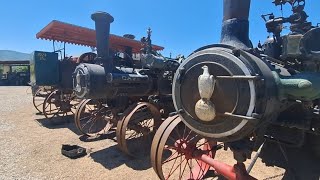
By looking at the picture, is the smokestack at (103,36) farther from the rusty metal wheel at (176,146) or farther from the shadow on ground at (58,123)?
the shadow on ground at (58,123)

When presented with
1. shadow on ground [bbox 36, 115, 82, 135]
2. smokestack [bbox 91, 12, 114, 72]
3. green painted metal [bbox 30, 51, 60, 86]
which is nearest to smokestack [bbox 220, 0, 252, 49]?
smokestack [bbox 91, 12, 114, 72]

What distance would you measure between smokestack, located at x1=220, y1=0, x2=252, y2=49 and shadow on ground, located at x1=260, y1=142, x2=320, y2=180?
1367 mm

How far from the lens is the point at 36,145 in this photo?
18.4ft

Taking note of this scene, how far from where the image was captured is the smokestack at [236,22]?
2.26 meters

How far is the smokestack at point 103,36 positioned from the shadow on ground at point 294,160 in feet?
10.3

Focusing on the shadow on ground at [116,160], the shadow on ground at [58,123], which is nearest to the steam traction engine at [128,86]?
the shadow on ground at [116,160]

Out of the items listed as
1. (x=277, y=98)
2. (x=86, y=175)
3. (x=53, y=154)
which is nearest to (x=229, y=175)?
(x=277, y=98)

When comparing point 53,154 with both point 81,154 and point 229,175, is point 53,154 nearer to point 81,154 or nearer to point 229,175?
point 81,154

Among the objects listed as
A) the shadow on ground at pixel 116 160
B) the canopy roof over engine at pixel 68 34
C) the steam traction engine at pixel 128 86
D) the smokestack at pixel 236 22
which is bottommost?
the shadow on ground at pixel 116 160

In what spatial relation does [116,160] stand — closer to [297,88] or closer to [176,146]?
[176,146]

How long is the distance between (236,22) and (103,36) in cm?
340

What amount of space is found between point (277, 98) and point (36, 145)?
4.98 meters

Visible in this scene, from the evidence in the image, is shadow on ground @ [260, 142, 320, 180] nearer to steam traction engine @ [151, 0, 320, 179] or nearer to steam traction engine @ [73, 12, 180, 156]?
steam traction engine @ [151, 0, 320, 179]

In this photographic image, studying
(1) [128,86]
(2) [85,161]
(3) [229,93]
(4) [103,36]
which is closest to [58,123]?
(1) [128,86]
